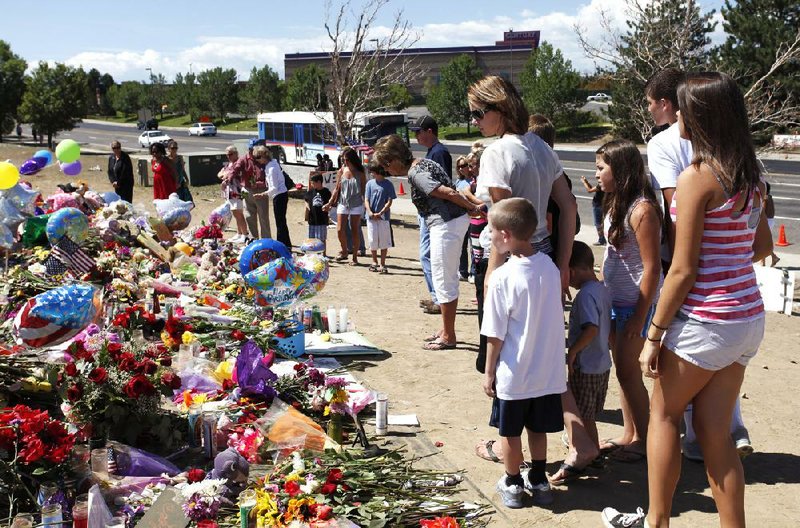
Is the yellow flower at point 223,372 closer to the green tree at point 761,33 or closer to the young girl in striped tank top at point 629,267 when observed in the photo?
the young girl in striped tank top at point 629,267

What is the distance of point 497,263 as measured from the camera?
4160mm

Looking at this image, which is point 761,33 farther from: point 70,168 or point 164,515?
point 164,515

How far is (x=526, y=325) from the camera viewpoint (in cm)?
384

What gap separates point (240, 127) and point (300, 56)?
2920 centimetres

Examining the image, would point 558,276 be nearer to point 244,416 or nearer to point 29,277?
point 244,416

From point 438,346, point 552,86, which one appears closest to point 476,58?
point 552,86

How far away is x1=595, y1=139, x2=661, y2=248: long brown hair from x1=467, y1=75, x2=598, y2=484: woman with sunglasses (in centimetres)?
26

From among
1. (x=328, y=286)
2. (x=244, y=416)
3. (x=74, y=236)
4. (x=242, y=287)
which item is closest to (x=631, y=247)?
(x=244, y=416)

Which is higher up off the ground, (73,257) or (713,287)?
(713,287)

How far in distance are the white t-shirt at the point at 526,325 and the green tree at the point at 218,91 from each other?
7095cm

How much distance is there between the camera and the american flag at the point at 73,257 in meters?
7.93

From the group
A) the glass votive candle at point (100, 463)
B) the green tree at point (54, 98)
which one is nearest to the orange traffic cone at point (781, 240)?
the glass votive candle at point (100, 463)

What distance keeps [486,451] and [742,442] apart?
1447 mm

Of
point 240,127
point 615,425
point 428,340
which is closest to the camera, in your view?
point 615,425
